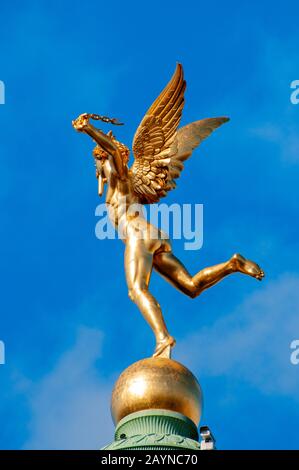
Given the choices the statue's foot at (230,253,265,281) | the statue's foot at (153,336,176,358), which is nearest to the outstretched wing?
the statue's foot at (230,253,265,281)

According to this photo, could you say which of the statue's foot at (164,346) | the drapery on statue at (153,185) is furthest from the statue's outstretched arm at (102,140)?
the statue's foot at (164,346)

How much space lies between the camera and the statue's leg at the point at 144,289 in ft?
82.9

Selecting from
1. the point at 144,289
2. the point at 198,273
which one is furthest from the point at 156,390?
the point at 198,273

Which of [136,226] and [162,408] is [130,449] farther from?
[136,226]

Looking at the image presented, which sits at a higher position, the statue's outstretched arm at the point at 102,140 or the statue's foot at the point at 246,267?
the statue's outstretched arm at the point at 102,140

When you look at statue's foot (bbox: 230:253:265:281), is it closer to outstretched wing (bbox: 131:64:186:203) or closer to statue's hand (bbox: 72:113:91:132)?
outstretched wing (bbox: 131:64:186:203)

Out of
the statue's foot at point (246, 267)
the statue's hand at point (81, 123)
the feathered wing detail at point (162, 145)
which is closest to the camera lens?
the statue's foot at point (246, 267)

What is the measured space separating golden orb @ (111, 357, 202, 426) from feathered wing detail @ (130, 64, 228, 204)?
4481mm

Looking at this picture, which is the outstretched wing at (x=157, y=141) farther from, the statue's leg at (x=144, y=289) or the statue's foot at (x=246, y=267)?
the statue's foot at (x=246, y=267)

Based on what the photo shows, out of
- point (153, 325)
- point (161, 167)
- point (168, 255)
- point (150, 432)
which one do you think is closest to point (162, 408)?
point (150, 432)

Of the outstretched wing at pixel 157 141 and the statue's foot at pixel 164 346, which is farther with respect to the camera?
the outstretched wing at pixel 157 141

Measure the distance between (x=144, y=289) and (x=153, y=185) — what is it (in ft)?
8.44

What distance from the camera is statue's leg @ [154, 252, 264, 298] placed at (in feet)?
85.8
